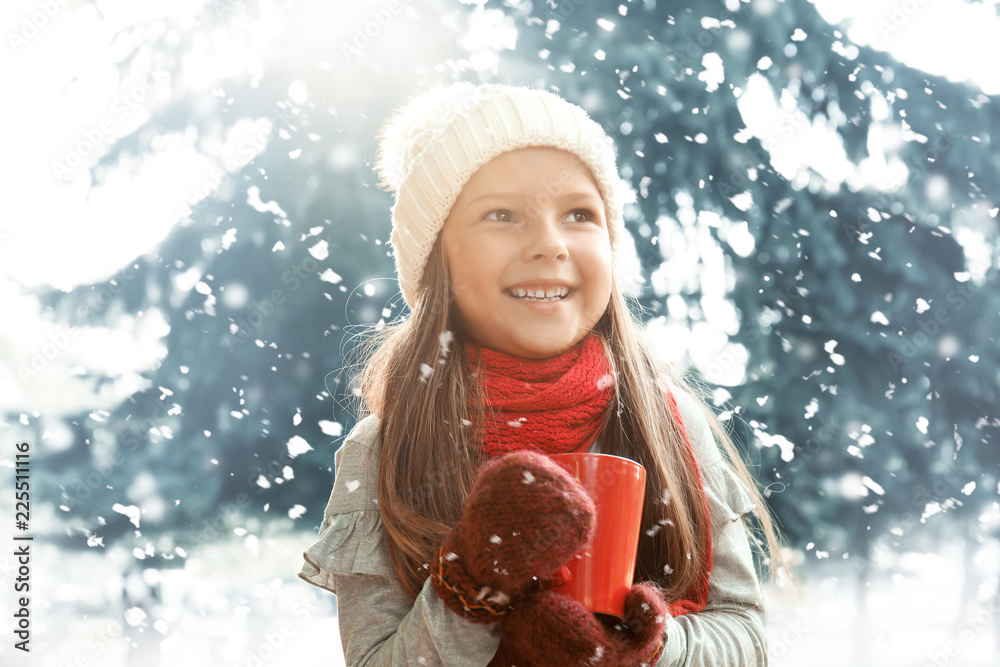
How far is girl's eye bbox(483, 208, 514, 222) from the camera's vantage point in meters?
0.90

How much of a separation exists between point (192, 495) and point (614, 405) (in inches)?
45.5

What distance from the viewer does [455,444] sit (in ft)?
2.85

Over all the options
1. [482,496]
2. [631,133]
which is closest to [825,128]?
[631,133]

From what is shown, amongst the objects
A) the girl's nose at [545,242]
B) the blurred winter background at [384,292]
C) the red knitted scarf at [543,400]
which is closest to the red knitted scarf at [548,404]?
the red knitted scarf at [543,400]

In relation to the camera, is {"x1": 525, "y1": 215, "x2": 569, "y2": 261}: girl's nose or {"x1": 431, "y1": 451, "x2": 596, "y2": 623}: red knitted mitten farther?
{"x1": 525, "y1": 215, "x2": 569, "y2": 261}: girl's nose

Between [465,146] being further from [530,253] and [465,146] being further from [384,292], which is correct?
[384,292]

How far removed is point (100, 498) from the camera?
5.52ft

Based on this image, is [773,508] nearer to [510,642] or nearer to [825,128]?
[825,128]

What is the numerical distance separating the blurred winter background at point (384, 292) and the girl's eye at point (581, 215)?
2.05 feet

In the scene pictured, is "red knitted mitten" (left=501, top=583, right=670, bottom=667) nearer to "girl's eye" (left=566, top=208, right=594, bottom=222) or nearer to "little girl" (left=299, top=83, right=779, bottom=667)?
"little girl" (left=299, top=83, right=779, bottom=667)

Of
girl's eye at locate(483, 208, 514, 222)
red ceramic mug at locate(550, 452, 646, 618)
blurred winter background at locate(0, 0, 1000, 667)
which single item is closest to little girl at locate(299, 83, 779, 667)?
girl's eye at locate(483, 208, 514, 222)

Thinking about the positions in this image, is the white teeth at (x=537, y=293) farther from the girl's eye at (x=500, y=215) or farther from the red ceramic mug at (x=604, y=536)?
the red ceramic mug at (x=604, y=536)

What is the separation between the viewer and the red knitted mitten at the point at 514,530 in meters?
0.60

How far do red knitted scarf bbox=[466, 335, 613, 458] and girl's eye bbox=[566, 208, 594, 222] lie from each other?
167 mm
